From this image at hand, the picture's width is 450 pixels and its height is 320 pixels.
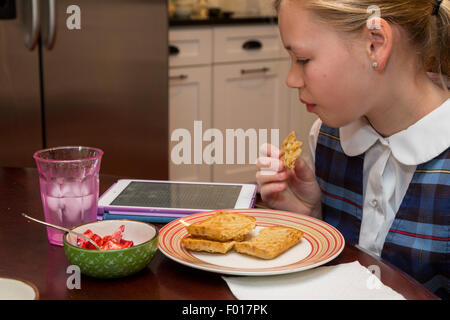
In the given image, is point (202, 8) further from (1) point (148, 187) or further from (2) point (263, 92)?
(1) point (148, 187)

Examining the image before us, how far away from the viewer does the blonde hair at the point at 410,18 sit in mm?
1090

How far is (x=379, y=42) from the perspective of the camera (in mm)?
1111

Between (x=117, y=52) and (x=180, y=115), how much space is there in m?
0.54

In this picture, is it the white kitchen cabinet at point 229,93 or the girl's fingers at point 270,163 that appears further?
the white kitchen cabinet at point 229,93

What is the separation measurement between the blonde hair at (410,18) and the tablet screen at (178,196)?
1.22 ft

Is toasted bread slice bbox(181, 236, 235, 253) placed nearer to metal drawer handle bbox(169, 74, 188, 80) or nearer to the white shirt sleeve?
the white shirt sleeve

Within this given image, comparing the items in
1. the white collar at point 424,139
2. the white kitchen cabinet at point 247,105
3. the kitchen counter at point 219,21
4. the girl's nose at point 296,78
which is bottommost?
the white kitchen cabinet at point 247,105

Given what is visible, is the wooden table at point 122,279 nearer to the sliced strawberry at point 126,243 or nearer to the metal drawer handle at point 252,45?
the sliced strawberry at point 126,243

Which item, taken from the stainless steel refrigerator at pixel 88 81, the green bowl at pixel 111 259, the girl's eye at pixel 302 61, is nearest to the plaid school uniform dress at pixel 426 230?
the girl's eye at pixel 302 61

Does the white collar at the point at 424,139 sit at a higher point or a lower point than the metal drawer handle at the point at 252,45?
lower

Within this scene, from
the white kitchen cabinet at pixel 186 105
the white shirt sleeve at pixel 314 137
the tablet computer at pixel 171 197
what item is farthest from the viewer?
the white kitchen cabinet at pixel 186 105

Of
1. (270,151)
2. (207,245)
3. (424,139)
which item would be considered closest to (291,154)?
(270,151)

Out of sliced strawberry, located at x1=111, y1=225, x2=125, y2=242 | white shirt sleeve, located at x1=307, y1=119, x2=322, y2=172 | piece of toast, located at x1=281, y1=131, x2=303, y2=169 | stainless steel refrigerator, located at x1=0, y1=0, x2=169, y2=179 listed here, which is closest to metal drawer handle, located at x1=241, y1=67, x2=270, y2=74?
stainless steel refrigerator, located at x1=0, y1=0, x2=169, y2=179

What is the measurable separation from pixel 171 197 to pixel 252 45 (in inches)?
85.6
